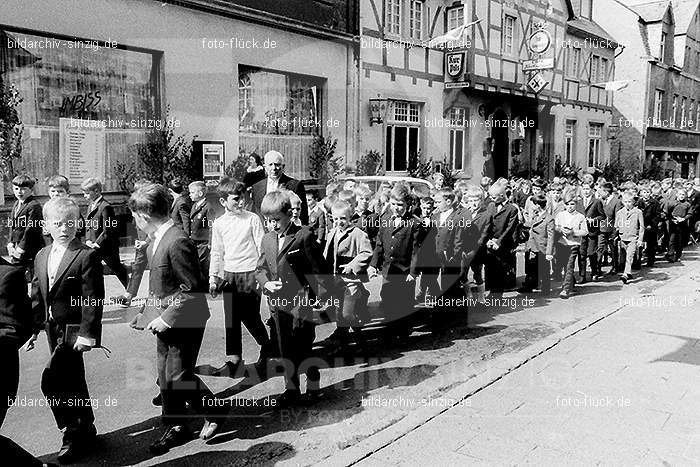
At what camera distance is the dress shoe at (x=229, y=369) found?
5.94 meters

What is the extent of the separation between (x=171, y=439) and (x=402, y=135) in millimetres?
15454

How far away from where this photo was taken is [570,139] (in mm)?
28250

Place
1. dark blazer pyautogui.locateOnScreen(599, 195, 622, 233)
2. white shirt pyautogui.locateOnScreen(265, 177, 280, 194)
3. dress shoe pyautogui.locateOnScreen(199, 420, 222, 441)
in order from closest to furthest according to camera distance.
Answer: dress shoe pyautogui.locateOnScreen(199, 420, 222, 441), white shirt pyautogui.locateOnScreen(265, 177, 280, 194), dark blazer pyautogui.locateOnScreen(599, 195, 622, 233)

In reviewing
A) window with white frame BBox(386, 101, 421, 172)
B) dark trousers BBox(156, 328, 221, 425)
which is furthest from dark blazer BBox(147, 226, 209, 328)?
window with white frame BBox(386, 101, 421, 172)

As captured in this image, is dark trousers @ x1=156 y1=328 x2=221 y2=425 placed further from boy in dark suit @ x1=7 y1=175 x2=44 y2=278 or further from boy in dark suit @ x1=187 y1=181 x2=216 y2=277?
boy in dark suit @ x1=187 y1=181 x2=216 y2=277

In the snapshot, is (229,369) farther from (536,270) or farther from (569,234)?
(569,234)

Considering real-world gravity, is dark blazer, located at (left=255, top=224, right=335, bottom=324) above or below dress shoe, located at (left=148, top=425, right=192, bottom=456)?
above

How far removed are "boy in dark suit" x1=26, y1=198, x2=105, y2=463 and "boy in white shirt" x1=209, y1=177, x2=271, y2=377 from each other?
1791 millimetres

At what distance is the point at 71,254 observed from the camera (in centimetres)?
416

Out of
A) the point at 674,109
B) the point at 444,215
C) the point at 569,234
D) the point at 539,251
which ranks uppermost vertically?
the point at 674,109

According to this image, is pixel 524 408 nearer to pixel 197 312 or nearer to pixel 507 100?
pixel 197 312

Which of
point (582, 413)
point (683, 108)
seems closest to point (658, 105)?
point (683, 108)

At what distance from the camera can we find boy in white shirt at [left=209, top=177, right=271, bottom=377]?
6.00m

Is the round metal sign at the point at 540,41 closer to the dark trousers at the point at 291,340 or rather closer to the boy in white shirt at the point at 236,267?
the boy in white shirt at the point at 236,267
